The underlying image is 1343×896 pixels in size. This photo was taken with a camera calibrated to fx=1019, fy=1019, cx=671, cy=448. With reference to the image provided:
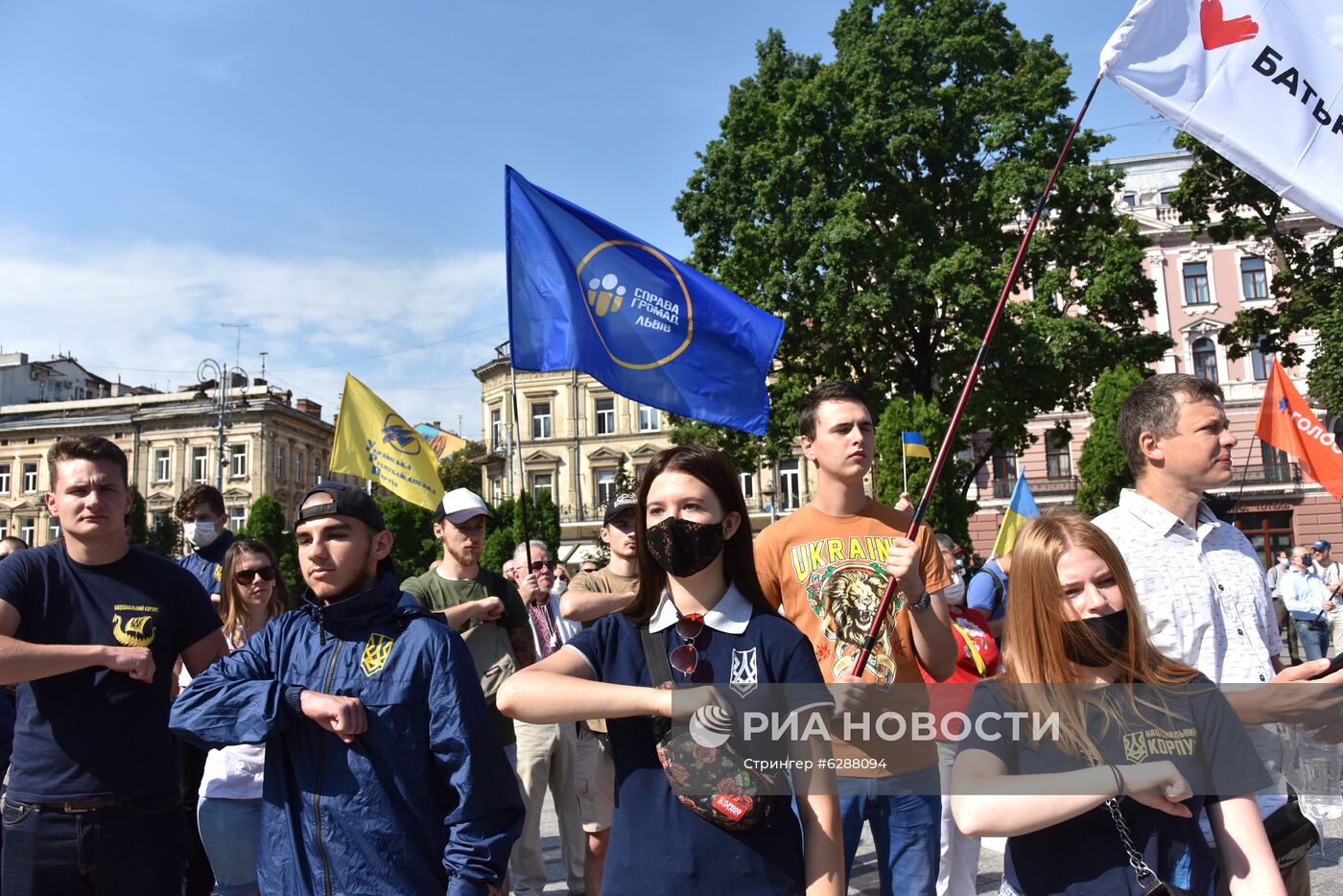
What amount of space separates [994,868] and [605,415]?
1972 inches

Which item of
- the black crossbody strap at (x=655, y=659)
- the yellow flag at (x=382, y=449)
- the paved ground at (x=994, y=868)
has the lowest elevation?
the paved ground at (x=994, y=868)

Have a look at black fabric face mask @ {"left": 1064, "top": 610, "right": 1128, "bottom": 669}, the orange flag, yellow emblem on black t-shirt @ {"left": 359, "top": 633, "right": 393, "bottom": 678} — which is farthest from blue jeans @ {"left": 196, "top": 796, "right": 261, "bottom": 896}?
the orange flag

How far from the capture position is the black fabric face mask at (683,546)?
2699mm

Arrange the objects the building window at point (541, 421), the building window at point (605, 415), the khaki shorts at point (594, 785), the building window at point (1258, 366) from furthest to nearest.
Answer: the building window at point (541, 421), the building window at point (605, 415), the building window at point (1258, 366), the khaki shorts at point (594, 785)

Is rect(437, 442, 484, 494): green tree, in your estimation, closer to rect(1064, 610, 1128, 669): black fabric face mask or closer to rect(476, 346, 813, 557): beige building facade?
rect(476, 346, 813, 557): beige building facade

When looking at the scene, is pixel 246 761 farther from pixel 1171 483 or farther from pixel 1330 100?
pixel 1330 100

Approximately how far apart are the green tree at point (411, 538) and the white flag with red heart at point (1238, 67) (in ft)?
111

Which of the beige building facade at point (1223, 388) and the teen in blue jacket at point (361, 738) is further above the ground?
→ the beige building facade at point (1223, 388)

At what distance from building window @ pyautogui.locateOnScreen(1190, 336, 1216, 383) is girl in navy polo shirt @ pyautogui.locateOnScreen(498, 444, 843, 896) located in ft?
150

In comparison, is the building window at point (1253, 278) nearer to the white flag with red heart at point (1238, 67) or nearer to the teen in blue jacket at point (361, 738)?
the white flag with red heart at point (1238, 67)

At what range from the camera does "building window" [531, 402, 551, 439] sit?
56031 millimetres

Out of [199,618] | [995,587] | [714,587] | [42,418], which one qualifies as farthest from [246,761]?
[42,418]

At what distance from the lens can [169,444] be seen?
66.6 metres

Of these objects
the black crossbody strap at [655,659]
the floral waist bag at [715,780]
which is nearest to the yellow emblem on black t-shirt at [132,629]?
the black crossbody strap at [655,659]
